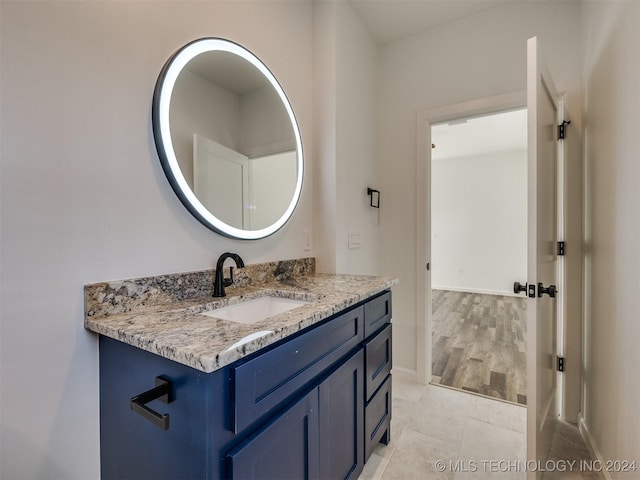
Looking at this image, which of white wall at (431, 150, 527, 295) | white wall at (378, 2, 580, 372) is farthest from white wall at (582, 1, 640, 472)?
white wall at (431, 150, 527, 295)

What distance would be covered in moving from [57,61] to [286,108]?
101 cm

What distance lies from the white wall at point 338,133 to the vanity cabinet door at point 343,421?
0.73m

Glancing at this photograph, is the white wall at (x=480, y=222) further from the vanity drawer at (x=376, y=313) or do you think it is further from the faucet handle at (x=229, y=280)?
the faucet handle at (x=229, y=280)

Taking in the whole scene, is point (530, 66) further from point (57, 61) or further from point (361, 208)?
point (57, 61)

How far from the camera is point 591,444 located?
1455mm

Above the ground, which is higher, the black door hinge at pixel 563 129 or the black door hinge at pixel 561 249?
the black door hinge at pixel 563 129

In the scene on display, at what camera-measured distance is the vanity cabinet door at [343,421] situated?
96cm

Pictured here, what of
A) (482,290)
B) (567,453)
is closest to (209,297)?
(567,453)

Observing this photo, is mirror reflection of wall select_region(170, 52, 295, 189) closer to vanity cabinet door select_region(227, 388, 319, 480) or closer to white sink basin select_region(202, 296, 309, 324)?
white sink basin select_region(202, 296, 309, 324)

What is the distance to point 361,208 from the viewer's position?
2047mm

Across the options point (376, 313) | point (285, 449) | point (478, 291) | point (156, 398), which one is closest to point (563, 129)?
point (376, 313)

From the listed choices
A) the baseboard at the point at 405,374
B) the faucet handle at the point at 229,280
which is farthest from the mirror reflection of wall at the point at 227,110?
the baseboard at the point at 405,374

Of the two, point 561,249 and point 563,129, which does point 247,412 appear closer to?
point 561,249

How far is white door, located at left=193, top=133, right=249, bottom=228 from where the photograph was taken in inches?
45.2
